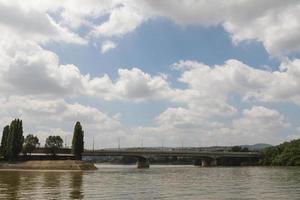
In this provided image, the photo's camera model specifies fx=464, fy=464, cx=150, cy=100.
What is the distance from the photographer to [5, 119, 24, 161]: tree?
154 m

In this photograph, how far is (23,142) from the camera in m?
167

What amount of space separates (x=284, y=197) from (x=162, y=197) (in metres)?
13.2

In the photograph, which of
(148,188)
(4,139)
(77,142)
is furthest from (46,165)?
(148,188)

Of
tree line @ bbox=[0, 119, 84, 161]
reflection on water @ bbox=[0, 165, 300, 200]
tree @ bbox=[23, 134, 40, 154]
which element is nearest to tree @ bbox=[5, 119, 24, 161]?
tree line @ bbox=[0, 119, 84, 161]

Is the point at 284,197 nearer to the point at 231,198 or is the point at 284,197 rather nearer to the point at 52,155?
the point at 231,198

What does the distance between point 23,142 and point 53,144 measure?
14.3 metres

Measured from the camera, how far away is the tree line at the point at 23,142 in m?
155

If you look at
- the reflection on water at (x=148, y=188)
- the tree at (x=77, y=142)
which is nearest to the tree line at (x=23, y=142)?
the tree at (x=77, y=142)

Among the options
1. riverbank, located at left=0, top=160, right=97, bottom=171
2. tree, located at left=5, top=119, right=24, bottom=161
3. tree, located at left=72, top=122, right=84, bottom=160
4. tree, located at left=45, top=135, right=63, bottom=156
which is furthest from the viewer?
tree, located at left=45, top=135, right=63, bottom=156

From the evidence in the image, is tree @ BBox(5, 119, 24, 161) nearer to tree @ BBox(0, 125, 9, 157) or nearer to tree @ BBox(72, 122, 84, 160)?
tree @ BBox(0, 125, 9, 157)

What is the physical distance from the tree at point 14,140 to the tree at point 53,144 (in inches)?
813

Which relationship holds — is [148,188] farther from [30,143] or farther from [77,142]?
[30,143]

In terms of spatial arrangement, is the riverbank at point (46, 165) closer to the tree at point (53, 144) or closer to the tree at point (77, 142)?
the tree at point (77, 142)

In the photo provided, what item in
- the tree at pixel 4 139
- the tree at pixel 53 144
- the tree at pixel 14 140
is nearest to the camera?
the tree at pixel 14 140
